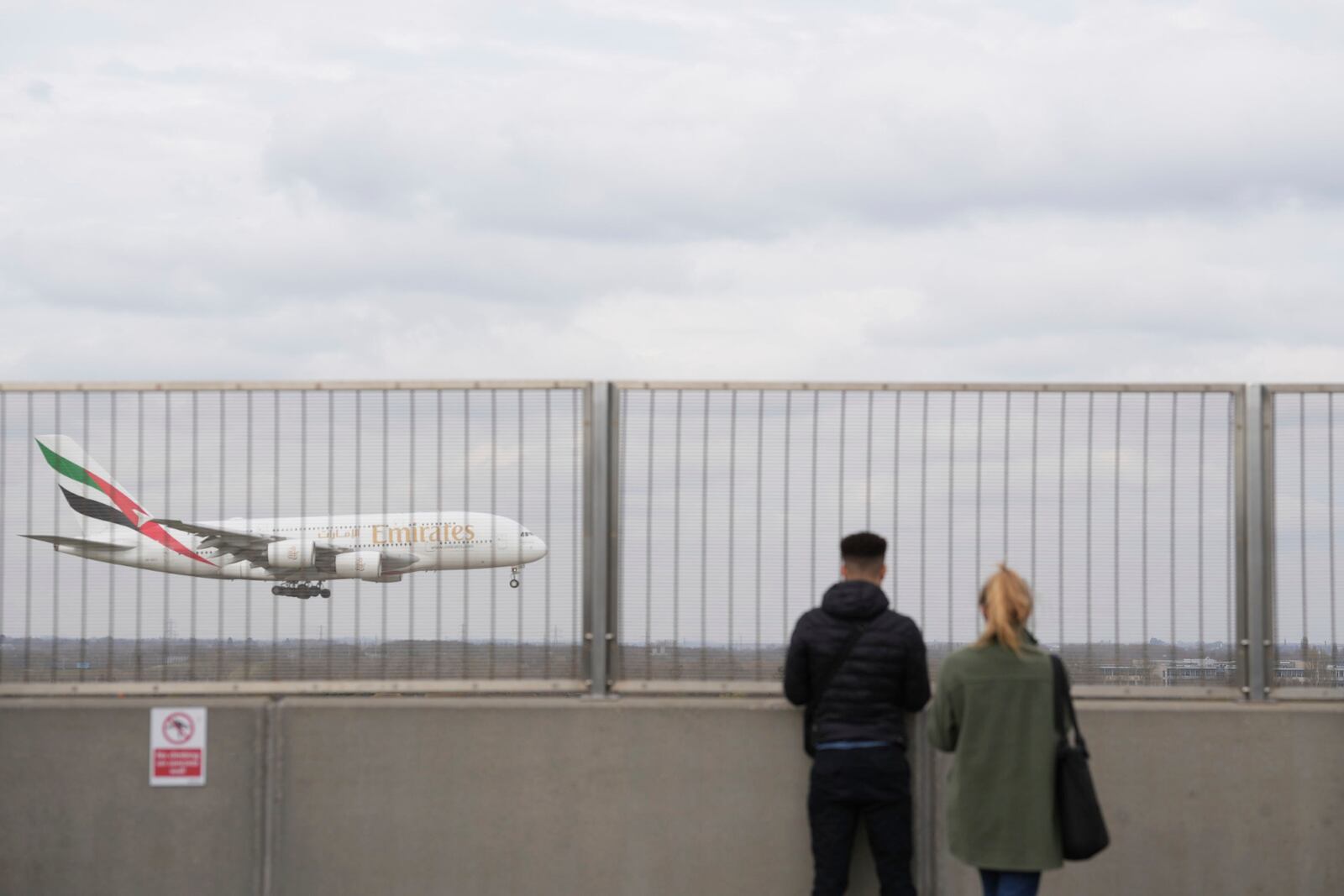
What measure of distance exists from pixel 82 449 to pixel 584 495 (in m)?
2.71

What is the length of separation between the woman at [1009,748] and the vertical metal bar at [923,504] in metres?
1.63

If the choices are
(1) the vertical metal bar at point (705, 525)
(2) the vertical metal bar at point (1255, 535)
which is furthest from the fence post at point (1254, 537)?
(1) the vertical metal bar at point (705, 525)

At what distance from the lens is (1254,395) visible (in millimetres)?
7488

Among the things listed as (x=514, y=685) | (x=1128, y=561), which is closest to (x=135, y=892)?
(x=514, y=685)

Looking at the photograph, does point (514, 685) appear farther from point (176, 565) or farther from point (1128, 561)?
point (1128, 561)

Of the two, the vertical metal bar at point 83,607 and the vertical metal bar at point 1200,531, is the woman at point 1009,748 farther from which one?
the vertical metal bar at point 83,607

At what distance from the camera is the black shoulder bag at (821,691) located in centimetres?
635

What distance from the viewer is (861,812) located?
6.52m

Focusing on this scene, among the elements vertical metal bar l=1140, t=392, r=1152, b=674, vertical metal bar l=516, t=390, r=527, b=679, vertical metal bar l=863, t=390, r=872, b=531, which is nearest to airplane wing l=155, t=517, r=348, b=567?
vertical metal bar l=516, t=390, r=527, b=679

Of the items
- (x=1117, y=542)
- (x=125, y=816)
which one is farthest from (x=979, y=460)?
(x=125, y=816)

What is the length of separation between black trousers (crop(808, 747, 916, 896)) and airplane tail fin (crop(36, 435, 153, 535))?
3839 mm

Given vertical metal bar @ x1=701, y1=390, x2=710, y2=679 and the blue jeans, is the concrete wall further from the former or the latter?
the blue jeans

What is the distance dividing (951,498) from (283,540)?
382 cm

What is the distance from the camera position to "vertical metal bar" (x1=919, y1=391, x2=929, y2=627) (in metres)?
7.32
